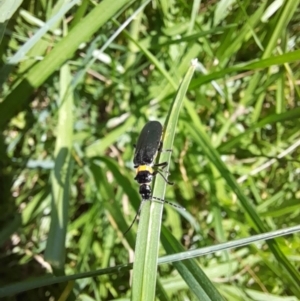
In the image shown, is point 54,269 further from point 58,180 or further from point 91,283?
point 91,283

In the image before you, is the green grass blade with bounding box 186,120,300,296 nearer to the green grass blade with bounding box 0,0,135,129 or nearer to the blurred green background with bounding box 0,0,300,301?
the blurred green background with bounding box 0,0,300,301

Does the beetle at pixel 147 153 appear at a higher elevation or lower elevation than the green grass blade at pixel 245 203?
higher

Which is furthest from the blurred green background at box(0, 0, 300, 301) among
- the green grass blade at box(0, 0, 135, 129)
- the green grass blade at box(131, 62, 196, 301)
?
the green grass blade at box(131, 62, 196, 301)

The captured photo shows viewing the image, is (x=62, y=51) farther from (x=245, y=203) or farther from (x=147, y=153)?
(x=245, y=203)

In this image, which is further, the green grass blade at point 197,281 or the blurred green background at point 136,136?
the blurred green background at point 136,136

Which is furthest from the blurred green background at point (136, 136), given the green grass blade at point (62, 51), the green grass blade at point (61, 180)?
the green grass blade at point (62, 51)

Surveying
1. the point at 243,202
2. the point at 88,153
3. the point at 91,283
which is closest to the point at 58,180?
the point at 88,153

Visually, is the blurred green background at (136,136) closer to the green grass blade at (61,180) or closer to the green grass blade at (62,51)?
the green grass blade at (61,180)

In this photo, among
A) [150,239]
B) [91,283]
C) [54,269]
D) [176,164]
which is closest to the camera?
[150,239]
